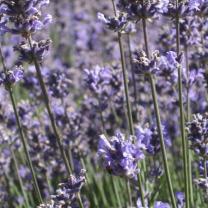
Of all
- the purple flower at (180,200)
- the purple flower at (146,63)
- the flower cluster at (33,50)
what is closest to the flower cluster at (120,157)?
the purple flower at (146,63)

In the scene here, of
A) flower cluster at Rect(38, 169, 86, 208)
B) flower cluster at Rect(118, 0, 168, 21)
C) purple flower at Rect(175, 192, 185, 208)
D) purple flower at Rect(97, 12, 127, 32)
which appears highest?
flower cluster at Rect(118, 0, 168, 21)

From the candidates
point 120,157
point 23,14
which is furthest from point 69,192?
point 23,14

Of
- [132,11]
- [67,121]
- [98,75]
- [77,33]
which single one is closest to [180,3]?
[132,11]

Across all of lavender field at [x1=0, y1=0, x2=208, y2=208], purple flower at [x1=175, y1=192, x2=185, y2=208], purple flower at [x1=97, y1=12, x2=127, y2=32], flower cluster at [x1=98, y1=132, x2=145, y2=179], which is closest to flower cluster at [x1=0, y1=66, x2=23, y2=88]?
lavender field at [x1=0, y1=0, x2=208, y2=208]

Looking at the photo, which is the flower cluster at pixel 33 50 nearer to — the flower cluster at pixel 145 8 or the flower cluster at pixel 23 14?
the flower cluster at pixel 23 14

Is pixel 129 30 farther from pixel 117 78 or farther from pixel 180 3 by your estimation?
pixel 180 3

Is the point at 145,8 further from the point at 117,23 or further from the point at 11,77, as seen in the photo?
the point at 11,77

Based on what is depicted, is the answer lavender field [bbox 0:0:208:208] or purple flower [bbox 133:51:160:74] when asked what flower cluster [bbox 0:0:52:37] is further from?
purple flower [bbox 133:51:160:74]
